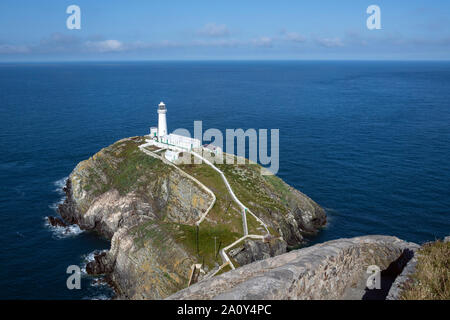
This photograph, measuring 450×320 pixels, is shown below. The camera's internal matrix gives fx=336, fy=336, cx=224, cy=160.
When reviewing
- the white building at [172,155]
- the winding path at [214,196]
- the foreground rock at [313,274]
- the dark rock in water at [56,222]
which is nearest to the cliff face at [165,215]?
the winding path at [214,196]

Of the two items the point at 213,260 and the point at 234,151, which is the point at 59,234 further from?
the point at 234,151

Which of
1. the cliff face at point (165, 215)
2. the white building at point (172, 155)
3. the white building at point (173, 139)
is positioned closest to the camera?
the cliff face at point (165, 215)

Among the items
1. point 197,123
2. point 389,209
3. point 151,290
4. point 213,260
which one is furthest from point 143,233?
point 197,123

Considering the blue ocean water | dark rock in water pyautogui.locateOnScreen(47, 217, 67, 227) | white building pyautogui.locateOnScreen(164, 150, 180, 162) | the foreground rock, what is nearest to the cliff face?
dark rock in water pyautogui.locateOnScreen(47, 217, 67, 227)

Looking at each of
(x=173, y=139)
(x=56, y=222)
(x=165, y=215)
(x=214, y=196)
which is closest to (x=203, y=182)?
(x=214, y=196)

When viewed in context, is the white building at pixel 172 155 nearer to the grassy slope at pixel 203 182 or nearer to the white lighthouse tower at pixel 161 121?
the grassy slope at pixel 203 182

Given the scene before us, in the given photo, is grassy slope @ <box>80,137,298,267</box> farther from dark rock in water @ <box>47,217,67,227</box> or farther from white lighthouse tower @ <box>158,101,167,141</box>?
dark rock in water @ <box>47,217,67,227</box>

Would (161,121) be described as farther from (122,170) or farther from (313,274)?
(313,274)
